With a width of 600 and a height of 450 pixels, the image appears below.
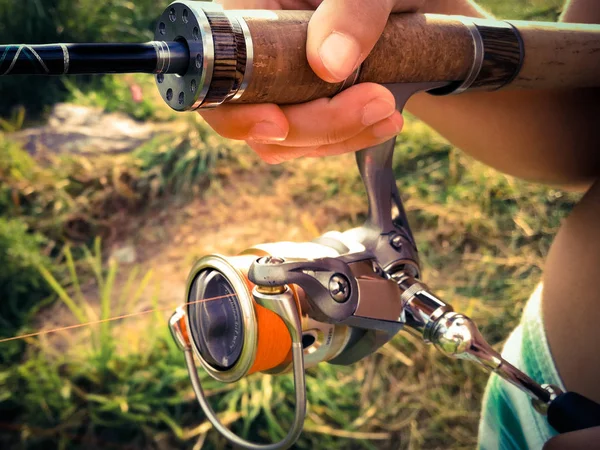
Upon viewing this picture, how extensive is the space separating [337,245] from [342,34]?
0.86ft

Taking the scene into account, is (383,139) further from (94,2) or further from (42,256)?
(94,2)

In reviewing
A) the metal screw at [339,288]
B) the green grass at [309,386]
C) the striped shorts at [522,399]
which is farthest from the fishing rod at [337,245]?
the green grass at [309,386]

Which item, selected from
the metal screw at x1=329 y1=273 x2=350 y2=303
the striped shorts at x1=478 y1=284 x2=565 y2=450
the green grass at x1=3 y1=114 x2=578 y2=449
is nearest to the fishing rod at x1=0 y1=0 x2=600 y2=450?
the metal screw at x1=329 y1=273 x2=350 y2=303

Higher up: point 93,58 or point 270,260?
point 93,58

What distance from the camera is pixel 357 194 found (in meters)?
2.68

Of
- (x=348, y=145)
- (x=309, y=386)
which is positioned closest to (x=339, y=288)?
(x=348, y=145)

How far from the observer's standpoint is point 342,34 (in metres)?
0.59

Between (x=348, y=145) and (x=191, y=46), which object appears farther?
(x=348, y=145)

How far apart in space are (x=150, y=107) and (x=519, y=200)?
168cm

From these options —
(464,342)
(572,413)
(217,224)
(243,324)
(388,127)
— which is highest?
(217,224)

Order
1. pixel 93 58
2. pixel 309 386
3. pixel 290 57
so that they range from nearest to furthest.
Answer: pixel 93 58
pixel 290 57
pixel 309 386

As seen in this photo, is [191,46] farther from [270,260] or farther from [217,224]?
[217,224]

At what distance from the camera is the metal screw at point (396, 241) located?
30.5 inches

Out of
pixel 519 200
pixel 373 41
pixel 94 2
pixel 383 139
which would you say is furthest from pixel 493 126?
pixel 94 2
